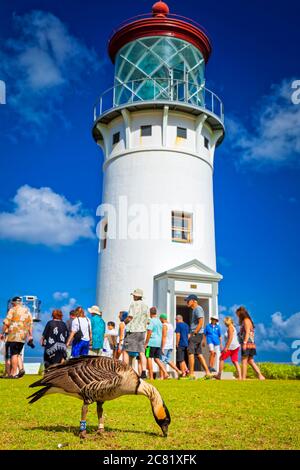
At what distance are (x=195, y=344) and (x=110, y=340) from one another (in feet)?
15.1

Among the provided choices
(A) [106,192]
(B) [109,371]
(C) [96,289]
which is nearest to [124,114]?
(A) [106,192]

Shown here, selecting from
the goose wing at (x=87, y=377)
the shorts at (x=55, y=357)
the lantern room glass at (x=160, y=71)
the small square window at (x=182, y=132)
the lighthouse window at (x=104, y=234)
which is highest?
the lantern room glass at (x=160, y=71)

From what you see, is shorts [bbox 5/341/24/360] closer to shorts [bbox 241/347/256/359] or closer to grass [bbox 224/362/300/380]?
shorts [bbox 241/347/256/359]

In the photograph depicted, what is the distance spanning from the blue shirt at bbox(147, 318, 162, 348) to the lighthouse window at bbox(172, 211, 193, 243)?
7.88m

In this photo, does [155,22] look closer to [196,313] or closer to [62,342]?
[196,313]

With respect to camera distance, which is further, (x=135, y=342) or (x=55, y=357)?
(x=135, y=342)

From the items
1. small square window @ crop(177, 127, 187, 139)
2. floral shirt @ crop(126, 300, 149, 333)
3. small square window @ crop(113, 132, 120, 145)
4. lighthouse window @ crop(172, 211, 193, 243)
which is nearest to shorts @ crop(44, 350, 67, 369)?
floral shirt @ crop(126, 300, 149, 333)

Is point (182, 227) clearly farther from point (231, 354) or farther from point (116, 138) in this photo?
point (231, 354)

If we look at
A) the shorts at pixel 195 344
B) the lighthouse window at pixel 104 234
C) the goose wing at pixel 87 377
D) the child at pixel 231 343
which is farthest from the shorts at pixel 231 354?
the lighthouse window at pixel 104 234

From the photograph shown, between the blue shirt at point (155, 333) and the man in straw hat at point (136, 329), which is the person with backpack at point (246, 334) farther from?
the man in straw hat at point (136, 329)

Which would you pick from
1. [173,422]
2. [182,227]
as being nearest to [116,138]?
[182,227]

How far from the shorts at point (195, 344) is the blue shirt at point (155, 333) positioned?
980 mm

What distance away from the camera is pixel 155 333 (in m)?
14.2

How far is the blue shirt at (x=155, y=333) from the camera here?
14.1 meters
